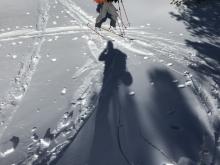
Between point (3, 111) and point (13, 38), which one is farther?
point (13, 38)

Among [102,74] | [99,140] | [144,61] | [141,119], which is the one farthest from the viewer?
[144,61]

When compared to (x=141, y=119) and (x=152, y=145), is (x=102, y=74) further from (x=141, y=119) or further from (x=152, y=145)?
(x=152, y=145)

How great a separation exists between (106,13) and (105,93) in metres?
3.68

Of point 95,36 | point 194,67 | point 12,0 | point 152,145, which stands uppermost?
point 12,0

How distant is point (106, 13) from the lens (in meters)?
11.8

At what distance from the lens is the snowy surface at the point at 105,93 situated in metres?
7.38

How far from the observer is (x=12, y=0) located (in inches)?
555

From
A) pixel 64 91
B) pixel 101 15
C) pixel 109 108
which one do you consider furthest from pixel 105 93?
pixel 101 15

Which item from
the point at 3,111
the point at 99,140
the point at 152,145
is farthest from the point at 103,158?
the point at 3,111

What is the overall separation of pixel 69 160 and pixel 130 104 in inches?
86.3

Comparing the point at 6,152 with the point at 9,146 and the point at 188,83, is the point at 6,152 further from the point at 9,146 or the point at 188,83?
the point at 188,83

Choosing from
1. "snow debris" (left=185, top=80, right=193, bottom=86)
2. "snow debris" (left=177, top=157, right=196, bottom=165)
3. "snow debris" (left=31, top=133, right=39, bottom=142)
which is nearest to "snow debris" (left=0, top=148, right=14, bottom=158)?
"snow debris" (left=31, top=133, right=39, bottom=142)

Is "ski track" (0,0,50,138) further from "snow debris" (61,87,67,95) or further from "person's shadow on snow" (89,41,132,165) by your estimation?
"person's shadow on snow" (89,41,132,165)

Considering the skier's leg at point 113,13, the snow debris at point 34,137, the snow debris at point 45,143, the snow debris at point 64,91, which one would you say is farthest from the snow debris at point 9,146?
the skier's leg at point 113,13
